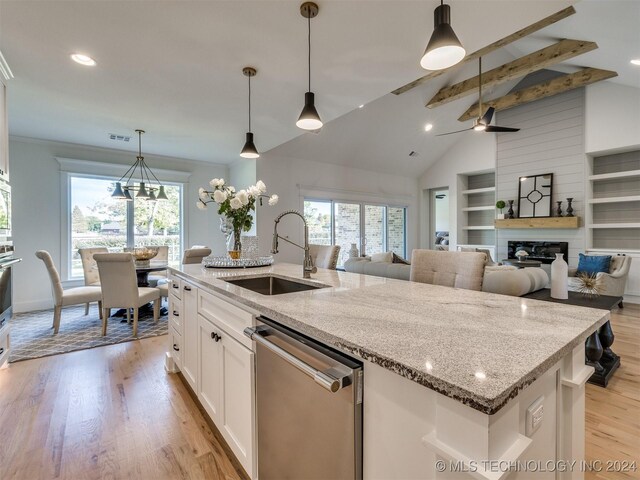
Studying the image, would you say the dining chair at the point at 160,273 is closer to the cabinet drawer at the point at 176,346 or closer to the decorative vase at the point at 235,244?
the cabinet drawer at the point at 176,346

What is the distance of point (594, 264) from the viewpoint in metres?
5.05

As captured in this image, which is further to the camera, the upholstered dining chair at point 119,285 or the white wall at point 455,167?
the white wall at point 455,167

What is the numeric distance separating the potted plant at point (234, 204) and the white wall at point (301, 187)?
8.97ft

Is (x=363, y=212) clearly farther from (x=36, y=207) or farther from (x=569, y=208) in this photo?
(x=36, y=207)

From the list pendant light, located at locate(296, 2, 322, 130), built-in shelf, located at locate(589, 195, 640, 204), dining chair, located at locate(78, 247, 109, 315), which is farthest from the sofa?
dining chair, located at locate(78, 247, 109, 315)

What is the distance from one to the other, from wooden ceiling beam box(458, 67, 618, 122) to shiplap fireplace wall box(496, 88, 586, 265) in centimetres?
28

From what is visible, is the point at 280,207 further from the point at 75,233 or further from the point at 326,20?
the point at 326,20

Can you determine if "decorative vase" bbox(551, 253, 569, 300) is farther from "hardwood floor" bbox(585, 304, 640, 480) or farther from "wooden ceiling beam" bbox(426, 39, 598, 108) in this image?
"wooden ceiling beam" bbox(426, 39, 598, 108)

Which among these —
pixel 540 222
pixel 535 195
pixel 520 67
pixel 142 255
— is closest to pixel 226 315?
pixel 142 255

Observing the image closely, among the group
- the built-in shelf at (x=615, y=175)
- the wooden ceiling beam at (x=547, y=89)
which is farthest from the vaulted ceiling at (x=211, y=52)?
the built-in shelf at (x=615, y=175)

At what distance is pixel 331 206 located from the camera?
6.60m

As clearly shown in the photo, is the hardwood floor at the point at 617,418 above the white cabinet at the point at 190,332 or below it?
below

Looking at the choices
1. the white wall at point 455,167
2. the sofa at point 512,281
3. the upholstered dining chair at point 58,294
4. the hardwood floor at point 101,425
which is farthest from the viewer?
the white wall at point 455,167

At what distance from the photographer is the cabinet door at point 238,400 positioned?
1.34 metres
